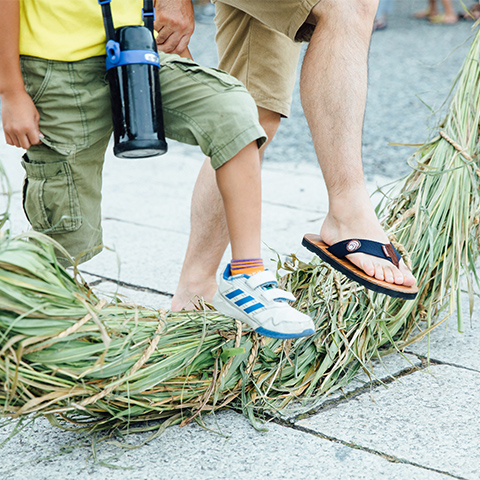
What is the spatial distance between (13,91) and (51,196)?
0.29 metres

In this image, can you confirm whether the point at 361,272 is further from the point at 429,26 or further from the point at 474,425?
the point at 429,26

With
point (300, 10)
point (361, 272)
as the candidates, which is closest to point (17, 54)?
point (300, 10)

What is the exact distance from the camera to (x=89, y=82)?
169cm

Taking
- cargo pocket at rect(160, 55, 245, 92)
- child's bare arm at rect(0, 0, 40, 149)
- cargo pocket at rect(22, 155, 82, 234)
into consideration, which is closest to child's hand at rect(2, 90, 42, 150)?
child's bare arm at rect(0, 0, 40, 149)

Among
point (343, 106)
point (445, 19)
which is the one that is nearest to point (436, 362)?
point (343, 106)

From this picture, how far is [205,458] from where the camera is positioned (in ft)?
4.51

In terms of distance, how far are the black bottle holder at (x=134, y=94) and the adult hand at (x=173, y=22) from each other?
395 millimetres

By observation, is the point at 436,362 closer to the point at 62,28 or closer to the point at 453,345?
the point at 453,345

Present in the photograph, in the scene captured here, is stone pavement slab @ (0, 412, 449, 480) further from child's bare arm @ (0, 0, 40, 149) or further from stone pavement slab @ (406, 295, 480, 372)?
child's bare arm @ (0, 0, 40, 149)

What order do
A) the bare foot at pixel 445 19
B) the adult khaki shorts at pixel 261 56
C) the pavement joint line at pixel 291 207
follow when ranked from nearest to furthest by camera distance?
1. the adult khaki shorts at pixel 261 56
2. the pavement joint line at pixel 291 207
3. the bare foot at pixel 445 19

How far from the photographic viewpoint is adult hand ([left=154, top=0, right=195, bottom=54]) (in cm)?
A: 201

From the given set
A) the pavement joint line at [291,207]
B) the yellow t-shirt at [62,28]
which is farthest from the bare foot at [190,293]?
the pavement joint line at [291,207]

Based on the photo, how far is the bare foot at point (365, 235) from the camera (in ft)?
5.51

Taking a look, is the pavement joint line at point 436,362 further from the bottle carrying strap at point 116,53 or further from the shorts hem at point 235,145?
the bottle carrying strap at point 116,53
